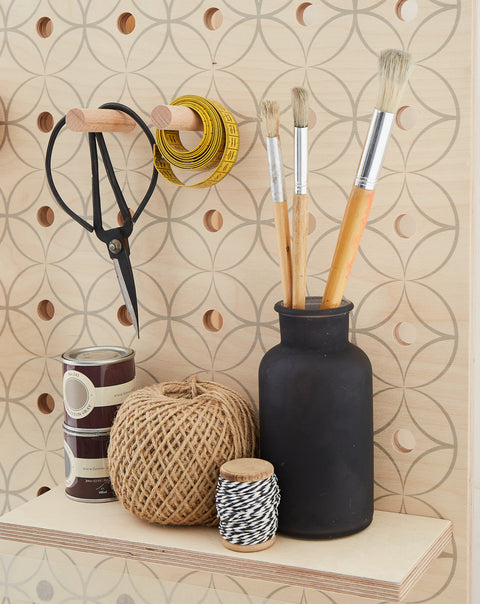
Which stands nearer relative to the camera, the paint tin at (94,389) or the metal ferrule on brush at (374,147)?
the metal ferrule on brush at (374,147)

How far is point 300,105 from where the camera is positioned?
53 cm

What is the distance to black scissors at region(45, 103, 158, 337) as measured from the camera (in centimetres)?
65

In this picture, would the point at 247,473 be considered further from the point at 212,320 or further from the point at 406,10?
the point at 406,10

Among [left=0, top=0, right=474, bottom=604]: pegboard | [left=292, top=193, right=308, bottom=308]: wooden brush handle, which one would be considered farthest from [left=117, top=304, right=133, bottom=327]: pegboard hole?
[left=292, top=193, right=308, bottom=308]: wooden brush handle

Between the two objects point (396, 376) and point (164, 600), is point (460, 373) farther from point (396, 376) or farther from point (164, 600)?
point (164, 600)

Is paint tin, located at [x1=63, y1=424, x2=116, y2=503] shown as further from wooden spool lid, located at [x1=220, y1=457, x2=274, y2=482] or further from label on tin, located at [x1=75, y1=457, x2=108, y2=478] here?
wooden spool lid, located at [x1=220, y1=457, x2=274, y2=482]

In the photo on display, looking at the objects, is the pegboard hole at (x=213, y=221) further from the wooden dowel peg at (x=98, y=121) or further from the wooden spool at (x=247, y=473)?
the wooden spool at (x=247, y=473)

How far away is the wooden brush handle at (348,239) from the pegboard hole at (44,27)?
0.35m

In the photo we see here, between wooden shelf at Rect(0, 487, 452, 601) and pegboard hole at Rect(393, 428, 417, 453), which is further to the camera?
pegboard hole at Rect(393, 428, 417, 453)

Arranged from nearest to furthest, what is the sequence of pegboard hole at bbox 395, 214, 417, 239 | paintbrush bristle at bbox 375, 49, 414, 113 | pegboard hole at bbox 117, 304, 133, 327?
paintbrush bristle at bbox 375, 49, 414, 113 → pegboard hole at bbox 395, 214, 417, 239 → pegboard hole at bbox 117, 304, 133, 327

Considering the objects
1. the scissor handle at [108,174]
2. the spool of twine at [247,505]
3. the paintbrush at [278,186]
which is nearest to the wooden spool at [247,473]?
the spool of twine at [247,505]

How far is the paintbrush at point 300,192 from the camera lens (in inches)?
21.0

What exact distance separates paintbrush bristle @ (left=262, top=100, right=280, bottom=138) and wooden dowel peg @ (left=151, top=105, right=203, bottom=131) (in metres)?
0.08

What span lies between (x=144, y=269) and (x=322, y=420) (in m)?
0.23
